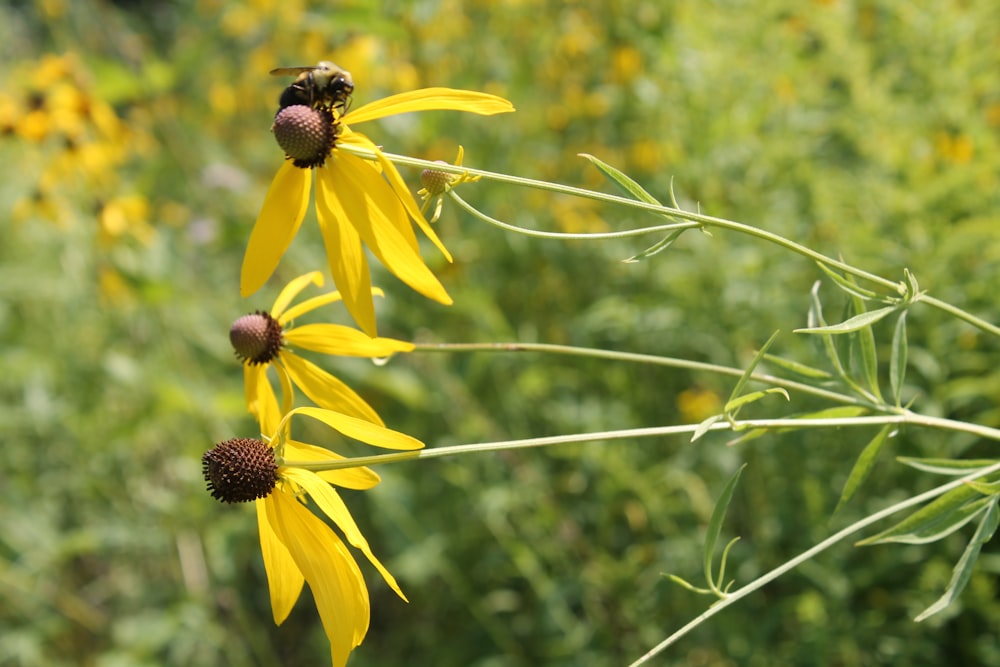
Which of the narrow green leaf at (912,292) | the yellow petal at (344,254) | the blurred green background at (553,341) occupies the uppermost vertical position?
the yellow petal at (344,254)

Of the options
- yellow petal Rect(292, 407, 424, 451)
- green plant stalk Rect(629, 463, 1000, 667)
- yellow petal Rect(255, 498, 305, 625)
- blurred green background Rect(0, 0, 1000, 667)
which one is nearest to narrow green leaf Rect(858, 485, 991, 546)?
green plant stalk Rect(629, 463, 1000, 667)

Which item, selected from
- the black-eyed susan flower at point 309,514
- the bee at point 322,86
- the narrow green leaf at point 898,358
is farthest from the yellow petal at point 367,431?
the narrow green leaf at point 898,358

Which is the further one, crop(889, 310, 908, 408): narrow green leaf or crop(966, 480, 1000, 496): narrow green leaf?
crop(889, 310, 908, 408): narrow green leaf

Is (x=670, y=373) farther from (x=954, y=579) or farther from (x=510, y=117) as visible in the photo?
(x=954, y=579)

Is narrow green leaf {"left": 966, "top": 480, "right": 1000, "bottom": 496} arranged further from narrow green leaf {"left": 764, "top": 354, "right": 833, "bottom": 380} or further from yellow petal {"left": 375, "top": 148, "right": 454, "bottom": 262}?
yellow petal {"left": 375, "top": 148, "right": 454, "bottom": 262}

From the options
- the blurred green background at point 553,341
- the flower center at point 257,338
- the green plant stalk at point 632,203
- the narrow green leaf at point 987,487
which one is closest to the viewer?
the green plant stalk at point 632,203

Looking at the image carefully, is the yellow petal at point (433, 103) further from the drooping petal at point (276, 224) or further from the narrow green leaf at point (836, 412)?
the narrow green leaf at point (836, 412)

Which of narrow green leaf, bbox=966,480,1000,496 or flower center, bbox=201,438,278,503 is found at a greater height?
flower center, bbox=201,438,278,503
